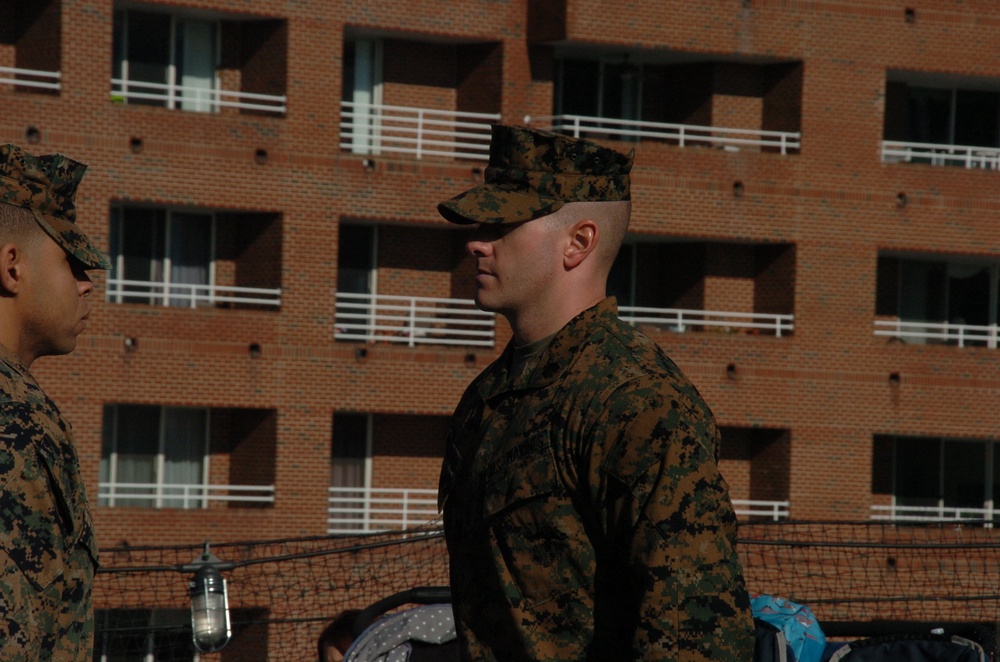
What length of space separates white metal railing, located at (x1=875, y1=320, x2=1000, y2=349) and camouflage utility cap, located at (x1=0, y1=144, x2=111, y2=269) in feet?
89.4

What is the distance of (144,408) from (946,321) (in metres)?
15.9

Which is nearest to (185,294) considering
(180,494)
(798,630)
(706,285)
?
(180,494)

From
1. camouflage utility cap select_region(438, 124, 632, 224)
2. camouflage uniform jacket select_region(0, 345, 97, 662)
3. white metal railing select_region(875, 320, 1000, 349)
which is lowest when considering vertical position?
camouflage uniform jacket select_region(0, 345, 97, 662)

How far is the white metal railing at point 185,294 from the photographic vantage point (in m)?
28.1

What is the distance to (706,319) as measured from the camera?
3138cm

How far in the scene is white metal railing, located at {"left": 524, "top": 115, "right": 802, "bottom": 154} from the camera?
3002 centimetres

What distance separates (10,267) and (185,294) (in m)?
24.7

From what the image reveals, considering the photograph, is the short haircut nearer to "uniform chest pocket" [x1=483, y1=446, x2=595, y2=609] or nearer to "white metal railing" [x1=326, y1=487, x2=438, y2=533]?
"uniform chest pocket" [x1=483, y1=446, x2=595, y2=609]

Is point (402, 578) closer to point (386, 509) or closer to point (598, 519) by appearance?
point (386, 509)

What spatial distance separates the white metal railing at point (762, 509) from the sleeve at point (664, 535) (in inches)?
1019

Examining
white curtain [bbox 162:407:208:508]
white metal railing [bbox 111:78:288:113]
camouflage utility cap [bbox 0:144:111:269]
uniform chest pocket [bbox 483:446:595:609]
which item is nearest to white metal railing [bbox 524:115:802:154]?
white metal railing [bbox 111:78:288:113]

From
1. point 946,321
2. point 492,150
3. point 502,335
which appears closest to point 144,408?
point 502,335

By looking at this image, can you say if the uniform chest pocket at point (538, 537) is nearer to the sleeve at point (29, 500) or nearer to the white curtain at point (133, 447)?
the sleeve at point (29, 500)

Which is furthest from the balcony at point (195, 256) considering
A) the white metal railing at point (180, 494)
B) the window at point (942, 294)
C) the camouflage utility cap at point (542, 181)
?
the camouflage utility cap at point (542, 181)
